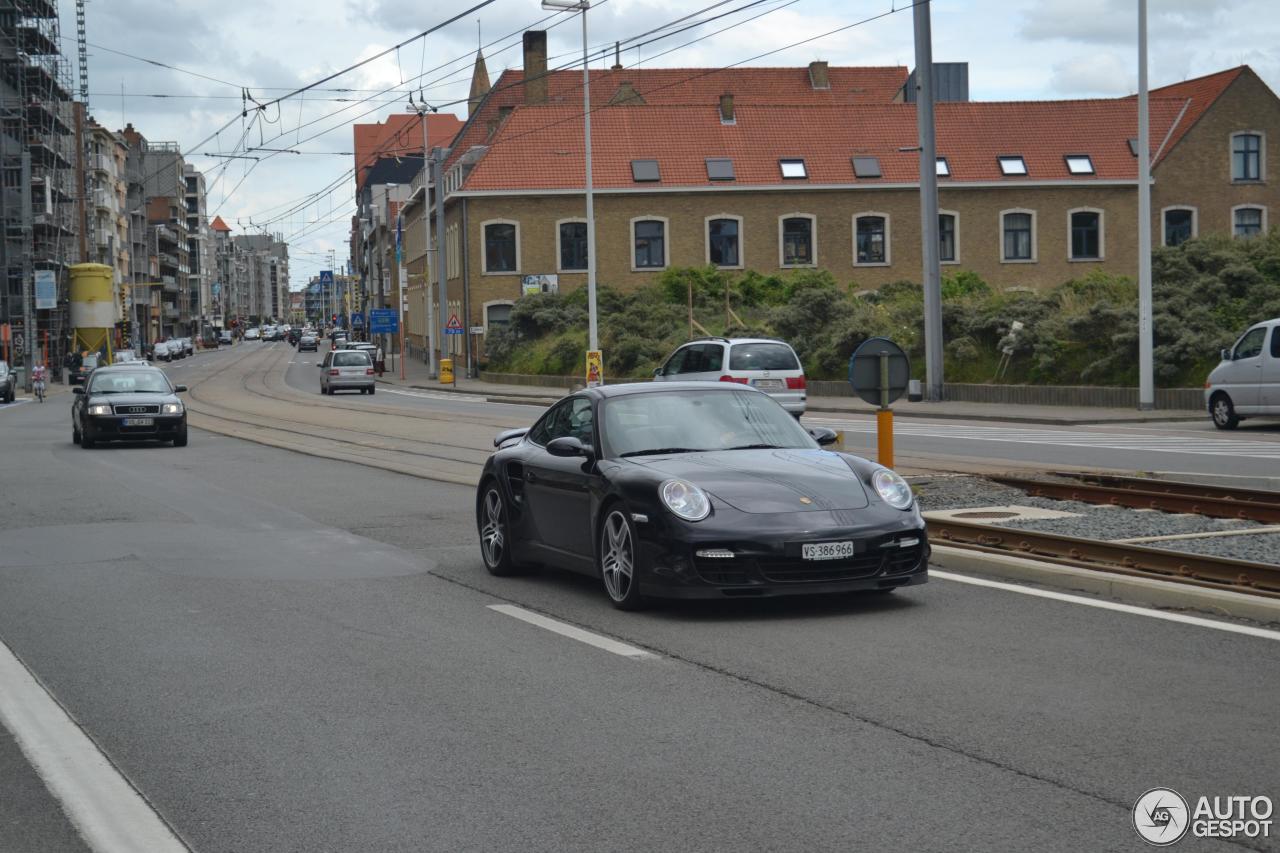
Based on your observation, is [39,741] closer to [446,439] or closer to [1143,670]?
[1143,670]

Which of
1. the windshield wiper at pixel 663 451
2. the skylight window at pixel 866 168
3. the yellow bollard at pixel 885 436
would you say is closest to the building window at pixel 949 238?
the skylight window at pixel 866 168

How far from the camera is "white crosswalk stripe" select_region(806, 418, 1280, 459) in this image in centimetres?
2178

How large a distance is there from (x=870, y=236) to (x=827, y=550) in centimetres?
6026

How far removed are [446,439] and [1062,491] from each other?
14623 mm

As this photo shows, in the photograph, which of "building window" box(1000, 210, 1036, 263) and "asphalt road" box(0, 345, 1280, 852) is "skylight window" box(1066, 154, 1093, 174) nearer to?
"building window" box(1000, 210, 1036, 263)

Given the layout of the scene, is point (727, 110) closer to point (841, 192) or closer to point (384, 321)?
point (841, 192)

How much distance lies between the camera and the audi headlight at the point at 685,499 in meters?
8.90

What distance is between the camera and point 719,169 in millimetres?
67062

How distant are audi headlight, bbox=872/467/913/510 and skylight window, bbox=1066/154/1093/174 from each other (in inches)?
2407

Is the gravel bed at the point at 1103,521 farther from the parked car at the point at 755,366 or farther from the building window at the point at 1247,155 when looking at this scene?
the building window at the point at 1247,155

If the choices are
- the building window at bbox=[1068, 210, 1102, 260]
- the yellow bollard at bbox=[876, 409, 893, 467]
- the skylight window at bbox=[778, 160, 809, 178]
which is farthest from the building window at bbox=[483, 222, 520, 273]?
the yellow bollard at bbox=[876, 409, 893, 467]

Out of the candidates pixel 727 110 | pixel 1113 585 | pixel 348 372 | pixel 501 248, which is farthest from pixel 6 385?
pixel 1113 585

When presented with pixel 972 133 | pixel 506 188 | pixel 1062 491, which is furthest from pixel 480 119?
pixel 1062 491

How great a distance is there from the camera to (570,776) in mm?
5570
